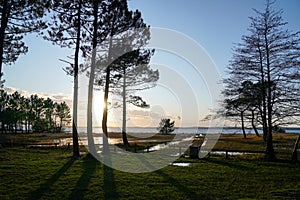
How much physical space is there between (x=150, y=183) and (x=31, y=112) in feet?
304

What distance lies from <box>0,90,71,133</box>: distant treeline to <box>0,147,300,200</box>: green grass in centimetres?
7290

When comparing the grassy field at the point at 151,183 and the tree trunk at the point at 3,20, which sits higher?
the tree trunk at the point at 3,20

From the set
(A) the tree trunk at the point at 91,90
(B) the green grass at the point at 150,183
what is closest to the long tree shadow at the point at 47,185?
(B) the green grass at the point at 150,183

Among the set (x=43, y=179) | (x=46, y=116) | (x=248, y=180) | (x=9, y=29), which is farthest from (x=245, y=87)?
(x=46, y=116)

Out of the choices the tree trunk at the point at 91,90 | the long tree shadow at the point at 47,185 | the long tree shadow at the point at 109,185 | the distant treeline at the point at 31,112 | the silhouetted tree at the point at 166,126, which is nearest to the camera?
the long tree shadow at the point at 47,185

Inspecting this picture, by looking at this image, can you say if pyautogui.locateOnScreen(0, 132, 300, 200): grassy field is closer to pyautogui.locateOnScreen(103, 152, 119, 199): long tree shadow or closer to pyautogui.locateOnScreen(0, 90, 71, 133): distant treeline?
pyautogui.locateOnScreen(103, 152, 119, 199): long tree shadow

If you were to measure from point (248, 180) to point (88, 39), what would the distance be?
45.9 ft

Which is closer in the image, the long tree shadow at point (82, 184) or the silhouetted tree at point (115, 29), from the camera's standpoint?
the long tree shadow at point (82, 184)

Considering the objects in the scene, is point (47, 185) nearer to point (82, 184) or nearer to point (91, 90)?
point (82, 184)

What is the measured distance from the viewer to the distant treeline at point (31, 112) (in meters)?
84.0

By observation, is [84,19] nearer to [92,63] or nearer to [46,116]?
[92,63]

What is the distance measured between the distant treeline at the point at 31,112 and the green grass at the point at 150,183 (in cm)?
7290

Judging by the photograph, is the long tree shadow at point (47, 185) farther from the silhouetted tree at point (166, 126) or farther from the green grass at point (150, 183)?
the silhouetted tree at point (166, 126)

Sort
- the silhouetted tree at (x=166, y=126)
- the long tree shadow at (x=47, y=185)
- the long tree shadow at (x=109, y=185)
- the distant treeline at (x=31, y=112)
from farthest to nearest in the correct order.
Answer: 1. the distant treeline at (x=31, y=112)
2. the silhouetted tree at (x=166, y=126)
3. the long tree shadow at (x=109, y=185)
4. the long tree shadow at (x=47, y=185)
